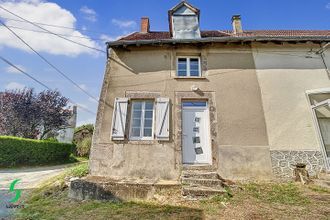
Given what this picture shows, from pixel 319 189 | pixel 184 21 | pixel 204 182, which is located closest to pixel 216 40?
pixel 184 21

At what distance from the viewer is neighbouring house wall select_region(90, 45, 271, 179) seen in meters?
5.67

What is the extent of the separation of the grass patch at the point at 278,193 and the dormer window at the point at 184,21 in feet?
18.7

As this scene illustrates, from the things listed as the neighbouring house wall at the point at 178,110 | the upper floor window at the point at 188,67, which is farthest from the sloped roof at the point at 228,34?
the upper floor window at the point at 188,67

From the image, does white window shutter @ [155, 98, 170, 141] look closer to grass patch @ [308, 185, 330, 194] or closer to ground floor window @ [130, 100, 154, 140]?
ground floor window @ [130, 100, 154, 140]

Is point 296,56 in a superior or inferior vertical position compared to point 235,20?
inferior

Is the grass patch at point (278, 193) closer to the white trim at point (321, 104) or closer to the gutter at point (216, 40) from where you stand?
the white trim at point (321, 104)

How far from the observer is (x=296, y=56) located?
22.2 feet

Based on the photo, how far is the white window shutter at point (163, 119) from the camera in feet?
19.2

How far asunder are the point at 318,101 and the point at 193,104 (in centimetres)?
412

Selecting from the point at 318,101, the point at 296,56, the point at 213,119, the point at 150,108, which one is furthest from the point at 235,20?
the point at 150,108

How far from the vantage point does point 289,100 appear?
20.5ft

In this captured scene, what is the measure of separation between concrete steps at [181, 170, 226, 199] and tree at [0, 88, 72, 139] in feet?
50.6

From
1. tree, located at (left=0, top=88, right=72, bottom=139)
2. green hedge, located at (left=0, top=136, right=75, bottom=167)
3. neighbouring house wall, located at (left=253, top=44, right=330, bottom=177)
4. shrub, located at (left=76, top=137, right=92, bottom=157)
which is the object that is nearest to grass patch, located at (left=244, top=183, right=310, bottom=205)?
neighbouring house wall, located at (left=253, top=44, right=330, bottom=177)

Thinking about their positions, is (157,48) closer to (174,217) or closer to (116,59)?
(116,59)
